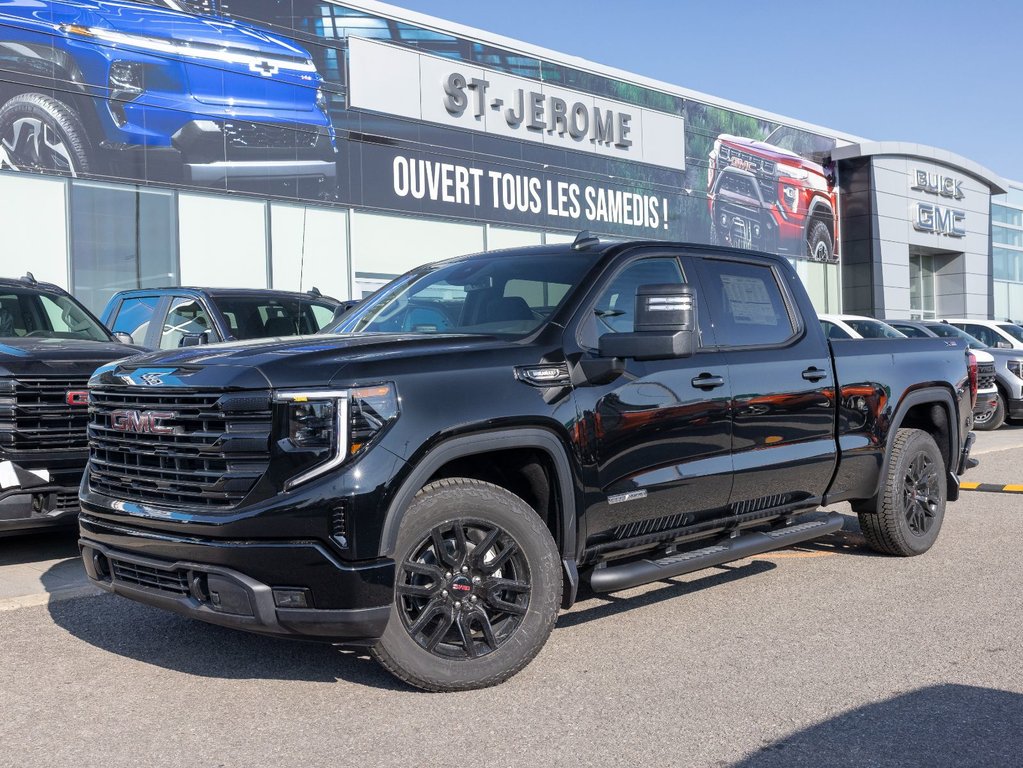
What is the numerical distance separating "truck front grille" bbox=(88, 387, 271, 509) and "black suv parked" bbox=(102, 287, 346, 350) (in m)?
4.90

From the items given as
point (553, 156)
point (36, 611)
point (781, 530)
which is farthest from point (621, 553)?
point (553, 156)

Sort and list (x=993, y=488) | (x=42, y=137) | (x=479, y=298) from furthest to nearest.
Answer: (x=42, y=137), (x=993, y=488), (x=479, y=298)

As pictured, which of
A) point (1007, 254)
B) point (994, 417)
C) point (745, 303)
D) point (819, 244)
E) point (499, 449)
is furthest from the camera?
point (1007, 254)

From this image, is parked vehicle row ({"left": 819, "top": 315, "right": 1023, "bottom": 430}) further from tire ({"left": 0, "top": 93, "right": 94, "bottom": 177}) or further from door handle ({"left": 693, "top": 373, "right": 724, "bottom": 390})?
tire ({"left": 0, "top": 93, "right": 94, "bottom": 177})

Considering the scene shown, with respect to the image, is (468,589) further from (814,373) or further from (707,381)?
(814,373)

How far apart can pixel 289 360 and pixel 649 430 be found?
172 centimetres

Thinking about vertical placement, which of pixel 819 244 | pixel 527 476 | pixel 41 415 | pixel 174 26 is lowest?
pixel 527 476

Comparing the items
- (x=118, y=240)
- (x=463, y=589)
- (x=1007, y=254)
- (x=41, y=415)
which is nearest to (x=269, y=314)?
(x=41, y=415)

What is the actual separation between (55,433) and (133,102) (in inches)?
532

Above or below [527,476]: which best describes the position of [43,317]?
above

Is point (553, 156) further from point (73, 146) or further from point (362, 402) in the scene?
point (362, 402)

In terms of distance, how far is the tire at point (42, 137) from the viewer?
1708 cm

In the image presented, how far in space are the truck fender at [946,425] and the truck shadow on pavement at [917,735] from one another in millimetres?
2573

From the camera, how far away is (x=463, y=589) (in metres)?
4.26
